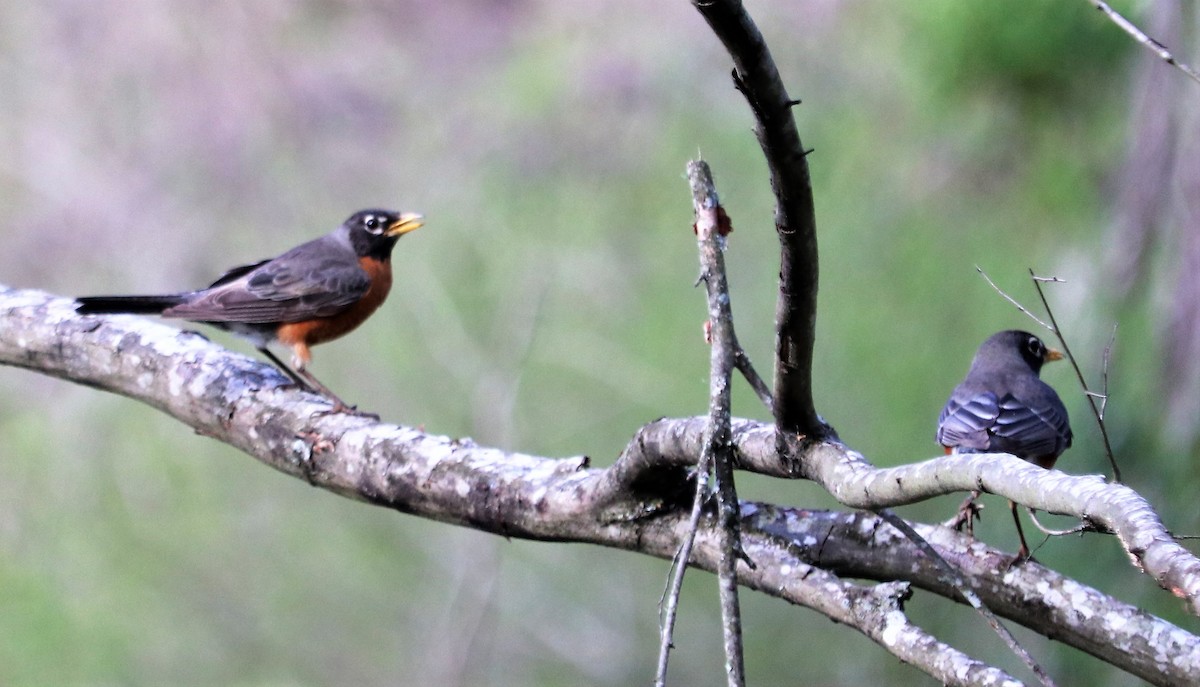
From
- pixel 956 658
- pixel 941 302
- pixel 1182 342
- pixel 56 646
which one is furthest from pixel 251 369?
pixel 56 646

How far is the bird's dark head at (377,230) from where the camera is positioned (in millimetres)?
6367

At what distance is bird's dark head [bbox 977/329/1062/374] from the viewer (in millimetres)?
5152

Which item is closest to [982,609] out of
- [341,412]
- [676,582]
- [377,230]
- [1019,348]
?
[676,582]

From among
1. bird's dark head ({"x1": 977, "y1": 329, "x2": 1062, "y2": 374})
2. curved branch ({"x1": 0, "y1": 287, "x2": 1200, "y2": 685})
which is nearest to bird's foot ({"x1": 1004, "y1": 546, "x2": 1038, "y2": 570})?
curved branch ({"x1": 0, "y1": 287, "x2": 1200, "y2": 685})

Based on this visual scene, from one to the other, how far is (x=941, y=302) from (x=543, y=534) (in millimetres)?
6381

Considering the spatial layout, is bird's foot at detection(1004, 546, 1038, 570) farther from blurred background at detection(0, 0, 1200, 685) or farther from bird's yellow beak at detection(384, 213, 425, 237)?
blurred background at detection(0, 0, 1200, 685)

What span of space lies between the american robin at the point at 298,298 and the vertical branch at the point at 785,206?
3.41 metres

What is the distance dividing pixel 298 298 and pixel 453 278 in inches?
159

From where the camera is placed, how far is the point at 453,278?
386 inches

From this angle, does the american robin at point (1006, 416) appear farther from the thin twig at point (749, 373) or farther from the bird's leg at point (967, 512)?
the thin twig at point (749, 373)

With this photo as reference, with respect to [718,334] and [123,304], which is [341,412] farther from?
[718,334]

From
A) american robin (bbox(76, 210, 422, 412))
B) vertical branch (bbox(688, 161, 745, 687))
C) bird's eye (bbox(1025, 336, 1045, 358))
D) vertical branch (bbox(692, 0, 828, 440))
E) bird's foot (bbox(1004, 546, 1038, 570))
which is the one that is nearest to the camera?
vertical branch (bbox(692, 0, 828, 440))

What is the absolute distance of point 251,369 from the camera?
4.20 m

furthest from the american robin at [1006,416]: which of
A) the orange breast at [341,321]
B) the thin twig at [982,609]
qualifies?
the orange breast at [341,321]
